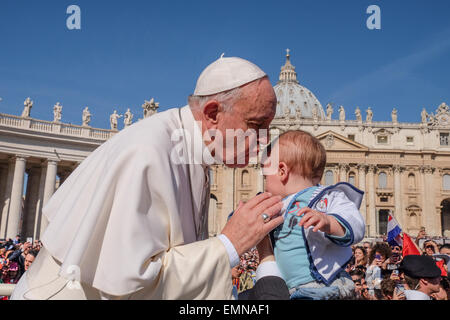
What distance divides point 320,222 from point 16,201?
97.1ft

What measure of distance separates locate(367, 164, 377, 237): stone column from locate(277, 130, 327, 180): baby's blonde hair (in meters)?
50.3

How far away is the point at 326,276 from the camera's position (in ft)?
8.07

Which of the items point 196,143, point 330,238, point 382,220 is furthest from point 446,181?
point 196,143

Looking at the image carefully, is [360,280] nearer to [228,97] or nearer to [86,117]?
[228,97]

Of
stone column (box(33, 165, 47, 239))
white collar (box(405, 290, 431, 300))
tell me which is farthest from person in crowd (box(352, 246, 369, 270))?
stone column (box(33, 165, 47, 239))

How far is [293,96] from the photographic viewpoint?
298 feet

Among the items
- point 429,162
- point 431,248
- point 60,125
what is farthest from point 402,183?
point 431,248

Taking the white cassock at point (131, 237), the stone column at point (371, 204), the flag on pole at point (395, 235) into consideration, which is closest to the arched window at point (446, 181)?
the stone column at point (371, 204)

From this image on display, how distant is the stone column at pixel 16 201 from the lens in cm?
2715

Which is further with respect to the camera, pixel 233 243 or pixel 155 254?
pixel 233 243

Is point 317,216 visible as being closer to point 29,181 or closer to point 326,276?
point 326,276

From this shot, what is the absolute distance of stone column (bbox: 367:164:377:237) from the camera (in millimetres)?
50969

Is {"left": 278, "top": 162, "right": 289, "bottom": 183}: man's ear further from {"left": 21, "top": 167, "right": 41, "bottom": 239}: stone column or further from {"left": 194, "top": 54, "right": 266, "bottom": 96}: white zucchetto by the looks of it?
{"left": 21, "top": 167, "right": 41, "bottom": 239}: stone column

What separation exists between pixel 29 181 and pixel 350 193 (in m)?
33.7
